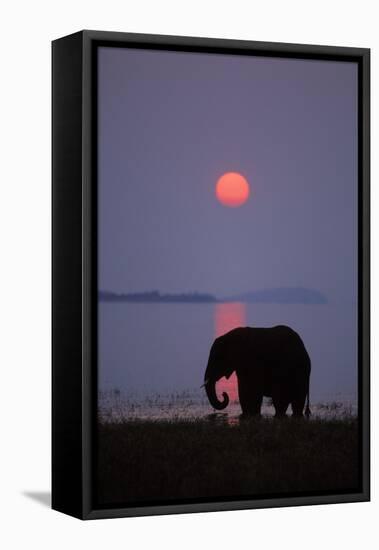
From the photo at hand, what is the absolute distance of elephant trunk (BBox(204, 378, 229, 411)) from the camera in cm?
1240

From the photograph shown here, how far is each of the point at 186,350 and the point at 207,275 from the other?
0.55 meters

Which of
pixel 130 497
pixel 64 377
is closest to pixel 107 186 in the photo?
pixel 64 377

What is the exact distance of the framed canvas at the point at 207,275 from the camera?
12.0 m

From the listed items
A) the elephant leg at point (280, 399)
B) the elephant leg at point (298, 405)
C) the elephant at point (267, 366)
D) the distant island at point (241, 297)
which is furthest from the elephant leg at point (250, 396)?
the distant island at point (241, 297)

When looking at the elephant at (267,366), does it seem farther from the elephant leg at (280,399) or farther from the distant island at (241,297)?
the distant island at (241,297)

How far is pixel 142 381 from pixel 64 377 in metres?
0.54

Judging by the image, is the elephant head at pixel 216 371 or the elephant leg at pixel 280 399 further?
the elephant leg at pixel 280 399

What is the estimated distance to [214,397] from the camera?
12.4 metres

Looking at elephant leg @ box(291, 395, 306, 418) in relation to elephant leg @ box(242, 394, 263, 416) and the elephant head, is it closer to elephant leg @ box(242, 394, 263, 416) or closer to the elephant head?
elephant leg @ box(242, 394, 263, 416)

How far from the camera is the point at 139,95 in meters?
12.2

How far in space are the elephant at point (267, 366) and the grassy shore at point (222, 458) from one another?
0.47ft

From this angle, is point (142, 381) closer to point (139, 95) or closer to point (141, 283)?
point (141, 283)

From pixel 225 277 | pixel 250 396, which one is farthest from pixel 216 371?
pixel 225 277

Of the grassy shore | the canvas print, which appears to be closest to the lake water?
the canvas print
